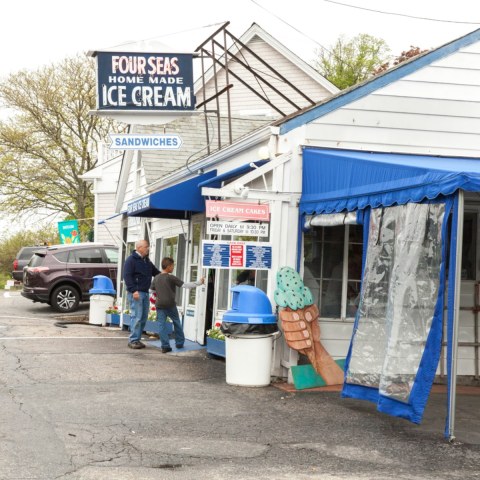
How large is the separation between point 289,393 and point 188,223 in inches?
247

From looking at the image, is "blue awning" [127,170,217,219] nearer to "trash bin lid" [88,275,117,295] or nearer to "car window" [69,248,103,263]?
"trash bin lid" [88,275,117,295]

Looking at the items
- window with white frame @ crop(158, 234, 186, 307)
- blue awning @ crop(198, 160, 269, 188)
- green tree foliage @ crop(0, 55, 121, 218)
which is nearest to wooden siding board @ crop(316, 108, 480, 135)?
blue awning @ crop(198, 160, 269, 188)

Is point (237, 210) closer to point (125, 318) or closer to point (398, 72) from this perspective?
point (398, 72)

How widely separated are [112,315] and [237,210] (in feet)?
30.2

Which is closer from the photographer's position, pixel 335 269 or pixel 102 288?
pixel 335 269

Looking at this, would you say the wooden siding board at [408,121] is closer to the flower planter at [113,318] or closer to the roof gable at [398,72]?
the roof gable at [398,72]

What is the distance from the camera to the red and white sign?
10164 millimetres

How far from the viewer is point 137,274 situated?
13781 mm

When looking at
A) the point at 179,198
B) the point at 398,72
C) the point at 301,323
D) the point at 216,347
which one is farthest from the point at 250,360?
the point at 179,198

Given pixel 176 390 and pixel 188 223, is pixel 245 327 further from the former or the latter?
pixel 188 223

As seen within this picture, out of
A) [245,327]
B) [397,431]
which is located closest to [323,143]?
[245,327]

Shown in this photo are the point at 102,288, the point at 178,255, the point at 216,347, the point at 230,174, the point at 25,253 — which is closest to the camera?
the point at 216,347

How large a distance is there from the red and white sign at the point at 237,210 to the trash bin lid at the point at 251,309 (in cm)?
94

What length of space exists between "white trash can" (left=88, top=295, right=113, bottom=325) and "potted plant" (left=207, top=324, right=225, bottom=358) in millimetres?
6677
